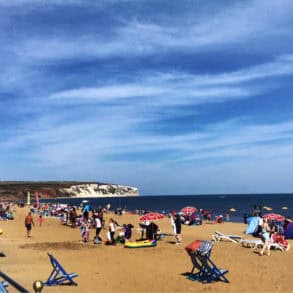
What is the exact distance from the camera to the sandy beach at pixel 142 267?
10648 millimetres

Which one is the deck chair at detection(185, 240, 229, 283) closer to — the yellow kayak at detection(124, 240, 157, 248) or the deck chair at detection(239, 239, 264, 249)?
the yellow kayak at detection(124, 240, 157, 248)

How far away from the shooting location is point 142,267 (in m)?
13.4

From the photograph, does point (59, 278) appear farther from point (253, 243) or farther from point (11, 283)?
point (253, 243)

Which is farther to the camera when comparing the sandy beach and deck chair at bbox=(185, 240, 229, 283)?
deck chair at bbox=(185, 240, 229, 283)

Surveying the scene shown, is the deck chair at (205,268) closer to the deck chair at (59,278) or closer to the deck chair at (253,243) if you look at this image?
the deck chair at (59,278)

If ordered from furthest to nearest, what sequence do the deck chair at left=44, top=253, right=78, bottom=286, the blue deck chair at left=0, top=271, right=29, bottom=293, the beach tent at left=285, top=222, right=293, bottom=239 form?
the beach tent at left=285, top=222, right=293, bottom=239
the deck chair at left=44, top=253, right=78, bottom=286
the blue deck chair at left=0, top=271, right=29, bottom=293

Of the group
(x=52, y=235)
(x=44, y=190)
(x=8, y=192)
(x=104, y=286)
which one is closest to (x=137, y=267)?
(x=104, y=286)

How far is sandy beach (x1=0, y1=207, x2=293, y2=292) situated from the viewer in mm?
10648

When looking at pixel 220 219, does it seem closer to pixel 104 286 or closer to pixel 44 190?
pixel 104 286

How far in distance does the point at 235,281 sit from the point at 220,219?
27837mm

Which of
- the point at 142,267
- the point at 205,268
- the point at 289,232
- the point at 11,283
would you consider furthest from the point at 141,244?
the point at 289,232

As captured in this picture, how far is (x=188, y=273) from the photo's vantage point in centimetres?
1232

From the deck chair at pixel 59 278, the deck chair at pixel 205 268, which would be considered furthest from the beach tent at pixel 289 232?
the deck chair at pixel 59 278

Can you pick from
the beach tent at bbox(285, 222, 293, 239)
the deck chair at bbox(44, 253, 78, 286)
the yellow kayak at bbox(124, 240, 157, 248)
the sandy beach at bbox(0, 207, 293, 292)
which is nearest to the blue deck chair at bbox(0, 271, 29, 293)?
the sandy beach at bbox(0, 207, 293, 292)
